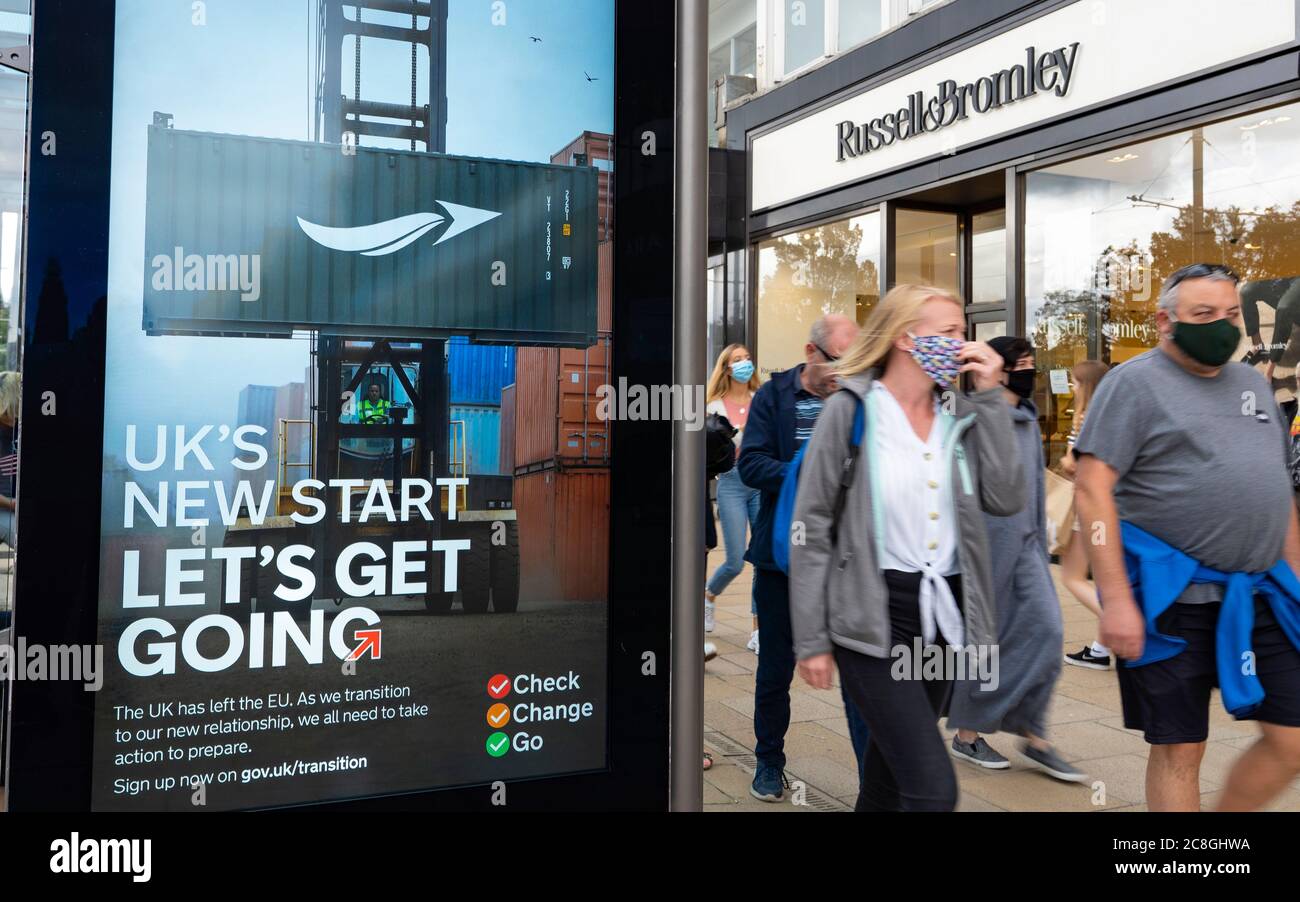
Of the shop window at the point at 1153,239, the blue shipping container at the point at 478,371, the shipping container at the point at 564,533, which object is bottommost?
the shipping container at the point at 564,533

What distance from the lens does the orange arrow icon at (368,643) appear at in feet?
8.88

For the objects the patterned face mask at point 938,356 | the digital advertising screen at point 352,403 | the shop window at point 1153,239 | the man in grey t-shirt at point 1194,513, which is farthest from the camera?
the shop window at point 1153,239

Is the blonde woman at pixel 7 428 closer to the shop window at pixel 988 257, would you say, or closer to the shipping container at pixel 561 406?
the shipping container at pixel 561 406

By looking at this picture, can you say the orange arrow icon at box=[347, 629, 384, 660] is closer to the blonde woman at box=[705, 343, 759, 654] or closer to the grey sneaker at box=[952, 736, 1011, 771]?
the grey sneaker at box=[952, 736, 1011, 771]

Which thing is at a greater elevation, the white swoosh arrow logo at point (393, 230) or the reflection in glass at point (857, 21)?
the reflection in glass at point (857, 21)

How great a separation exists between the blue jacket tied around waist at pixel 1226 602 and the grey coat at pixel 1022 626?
555mm

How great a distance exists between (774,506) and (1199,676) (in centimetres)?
175

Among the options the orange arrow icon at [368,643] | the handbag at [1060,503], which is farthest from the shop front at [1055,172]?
the orange arrow icon at [368,643]

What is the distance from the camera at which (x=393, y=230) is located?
2.75 metres

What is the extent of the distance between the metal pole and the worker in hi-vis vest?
79 centimetres

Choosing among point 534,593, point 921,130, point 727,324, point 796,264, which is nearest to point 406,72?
point 534,593

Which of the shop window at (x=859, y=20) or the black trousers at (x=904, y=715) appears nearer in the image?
the black trousers at (x=904, y=715)

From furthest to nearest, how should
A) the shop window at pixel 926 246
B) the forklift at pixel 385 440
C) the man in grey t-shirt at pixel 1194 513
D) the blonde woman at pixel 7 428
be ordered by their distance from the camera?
1. the shop window at pixel 926 246
2. the blonde woman at pixel 7 428
3. the man in grey t-shirt at pixel 1194 513
4. the forklift at pixel 385 440

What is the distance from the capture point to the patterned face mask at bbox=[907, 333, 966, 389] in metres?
3.04
